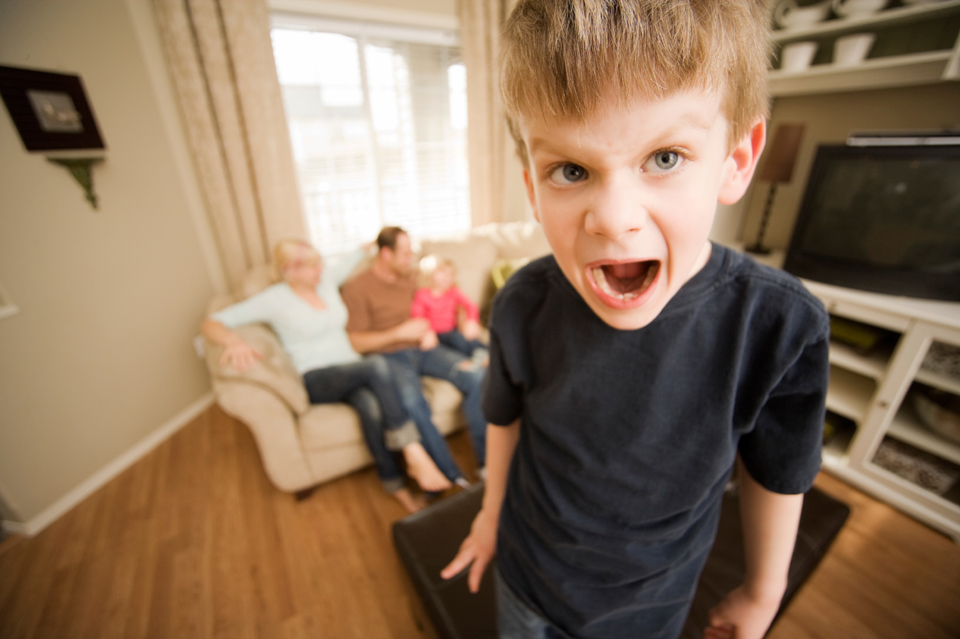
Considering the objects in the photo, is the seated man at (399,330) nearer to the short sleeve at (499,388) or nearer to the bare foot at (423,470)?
the bare foot at (423,470)

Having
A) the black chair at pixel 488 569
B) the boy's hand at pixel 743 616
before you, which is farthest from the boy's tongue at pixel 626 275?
the black chair at pixel 488 569

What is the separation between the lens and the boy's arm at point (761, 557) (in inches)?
18.5

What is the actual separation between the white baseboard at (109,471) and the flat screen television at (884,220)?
Result: 10.1 feet

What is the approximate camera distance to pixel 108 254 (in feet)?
5.56

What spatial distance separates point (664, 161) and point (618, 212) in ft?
0.21

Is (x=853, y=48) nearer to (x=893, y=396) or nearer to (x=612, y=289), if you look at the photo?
(x=893, y=396)

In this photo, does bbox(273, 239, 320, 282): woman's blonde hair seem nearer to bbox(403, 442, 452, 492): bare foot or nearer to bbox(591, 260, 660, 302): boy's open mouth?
bbox(403, 442, 452, 492): bare foot

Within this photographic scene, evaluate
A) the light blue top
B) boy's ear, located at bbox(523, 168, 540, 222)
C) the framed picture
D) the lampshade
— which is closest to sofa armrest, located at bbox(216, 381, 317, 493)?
the light blue top

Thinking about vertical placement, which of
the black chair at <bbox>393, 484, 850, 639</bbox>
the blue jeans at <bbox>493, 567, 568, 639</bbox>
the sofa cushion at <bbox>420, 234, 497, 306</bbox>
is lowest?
the black chair at <bbox>393, 484, 850, 639</bbox>

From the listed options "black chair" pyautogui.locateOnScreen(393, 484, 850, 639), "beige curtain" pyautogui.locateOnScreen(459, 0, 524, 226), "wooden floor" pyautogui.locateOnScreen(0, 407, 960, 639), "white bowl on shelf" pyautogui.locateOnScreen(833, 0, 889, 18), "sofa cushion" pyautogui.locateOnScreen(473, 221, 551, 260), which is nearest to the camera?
"black chair" pyautogui.locateOnScreen(393, 484, 850, 639)

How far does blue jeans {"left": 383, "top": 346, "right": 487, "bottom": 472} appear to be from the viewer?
155 cm

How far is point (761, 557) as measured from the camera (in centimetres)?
49

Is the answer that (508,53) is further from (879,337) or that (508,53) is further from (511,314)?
(879,337)

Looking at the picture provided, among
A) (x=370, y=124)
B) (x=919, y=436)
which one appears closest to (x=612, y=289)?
(x=919, y=436)
